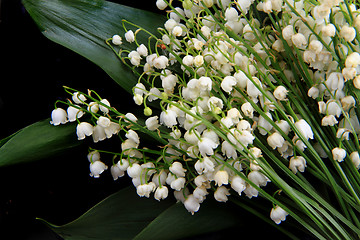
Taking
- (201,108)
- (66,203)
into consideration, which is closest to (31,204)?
(66,203)

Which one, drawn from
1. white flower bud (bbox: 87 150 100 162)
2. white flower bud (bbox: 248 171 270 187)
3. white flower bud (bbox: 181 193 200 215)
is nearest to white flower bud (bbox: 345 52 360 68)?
white flower bud (bbox: 248 171 270 187)

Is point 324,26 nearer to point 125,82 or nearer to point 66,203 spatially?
point 125,82

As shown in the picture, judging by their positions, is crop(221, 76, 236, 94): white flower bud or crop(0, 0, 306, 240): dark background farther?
crop(0, 0, 306, 240): dark background

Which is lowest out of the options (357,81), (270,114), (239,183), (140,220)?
(140,220)

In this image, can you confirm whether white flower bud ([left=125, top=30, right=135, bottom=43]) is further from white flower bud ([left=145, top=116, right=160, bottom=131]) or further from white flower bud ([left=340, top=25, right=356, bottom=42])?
white flower bud ([left=340, top=25, right=356, bottom=42])

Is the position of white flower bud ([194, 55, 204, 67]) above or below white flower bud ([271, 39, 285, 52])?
below

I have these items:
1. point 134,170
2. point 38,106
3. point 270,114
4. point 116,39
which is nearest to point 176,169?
point 134,170

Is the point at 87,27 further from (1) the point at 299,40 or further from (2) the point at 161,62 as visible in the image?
(1) the point at 299,40
